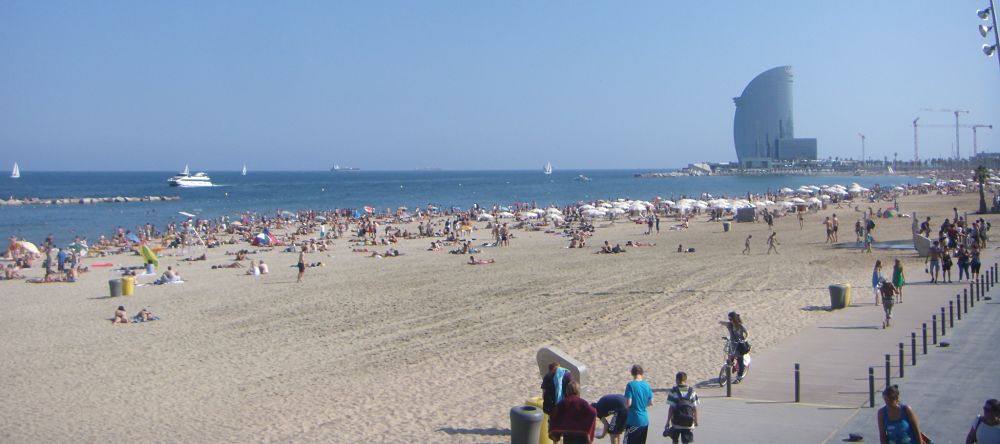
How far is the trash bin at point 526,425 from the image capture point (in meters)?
7.84

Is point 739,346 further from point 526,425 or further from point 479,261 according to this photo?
point 479,261

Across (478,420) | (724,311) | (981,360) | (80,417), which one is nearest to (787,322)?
(724,311)

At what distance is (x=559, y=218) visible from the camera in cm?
4731

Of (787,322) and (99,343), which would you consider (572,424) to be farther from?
(99,343)

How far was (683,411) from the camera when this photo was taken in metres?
7.52

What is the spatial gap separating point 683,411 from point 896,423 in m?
1.73

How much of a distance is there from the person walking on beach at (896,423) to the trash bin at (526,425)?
9.58ft

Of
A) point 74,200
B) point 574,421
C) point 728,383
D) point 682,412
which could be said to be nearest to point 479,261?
point 728,383

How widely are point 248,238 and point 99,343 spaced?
25422 mm

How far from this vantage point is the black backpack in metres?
7.52

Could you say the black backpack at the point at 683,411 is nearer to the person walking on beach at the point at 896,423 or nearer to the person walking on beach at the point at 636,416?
the person walking on beach at the point at 636,416

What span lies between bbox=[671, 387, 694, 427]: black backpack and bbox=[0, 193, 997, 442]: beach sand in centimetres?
223

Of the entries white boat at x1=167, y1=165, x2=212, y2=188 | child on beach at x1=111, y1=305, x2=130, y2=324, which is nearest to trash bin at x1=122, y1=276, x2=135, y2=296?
child on beach at x1=111, y1=305, x2=130, y2=324

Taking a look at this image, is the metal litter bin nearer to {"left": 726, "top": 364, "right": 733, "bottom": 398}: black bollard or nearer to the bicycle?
{"left": 726, "top": 364, "right": 733, "bottom": 398}: black bollard
